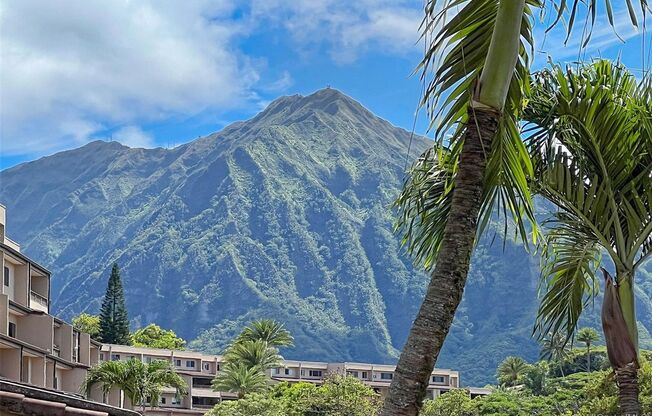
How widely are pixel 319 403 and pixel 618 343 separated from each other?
5254 cm

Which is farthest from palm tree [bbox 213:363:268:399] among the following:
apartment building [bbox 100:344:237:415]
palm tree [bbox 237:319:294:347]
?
palm tree [bbox 237:319:294:347]

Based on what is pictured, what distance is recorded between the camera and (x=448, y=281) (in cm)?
659

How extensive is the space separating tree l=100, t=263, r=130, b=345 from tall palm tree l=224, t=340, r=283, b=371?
15.7 metres

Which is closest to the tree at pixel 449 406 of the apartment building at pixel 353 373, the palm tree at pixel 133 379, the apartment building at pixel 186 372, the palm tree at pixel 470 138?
the palm tree at pixel 133 379

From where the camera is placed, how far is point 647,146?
10.4m

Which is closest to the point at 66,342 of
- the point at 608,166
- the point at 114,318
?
the point at 608,166

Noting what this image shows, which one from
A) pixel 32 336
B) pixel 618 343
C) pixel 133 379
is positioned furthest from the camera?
pixel 133 379

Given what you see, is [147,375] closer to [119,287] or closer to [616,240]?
[616,240]

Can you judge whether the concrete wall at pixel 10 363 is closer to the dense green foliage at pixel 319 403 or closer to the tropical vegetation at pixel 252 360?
the dense green foliage at pixel 319 403

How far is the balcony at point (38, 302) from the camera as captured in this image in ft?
151

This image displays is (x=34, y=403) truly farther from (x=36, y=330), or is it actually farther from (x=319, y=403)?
(x=319, y=403)

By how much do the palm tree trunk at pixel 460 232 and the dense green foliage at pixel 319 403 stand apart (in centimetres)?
5440

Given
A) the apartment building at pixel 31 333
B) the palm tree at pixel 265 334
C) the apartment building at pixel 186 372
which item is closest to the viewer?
the apartment building at pixel 31 333

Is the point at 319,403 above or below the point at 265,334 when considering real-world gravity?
below
